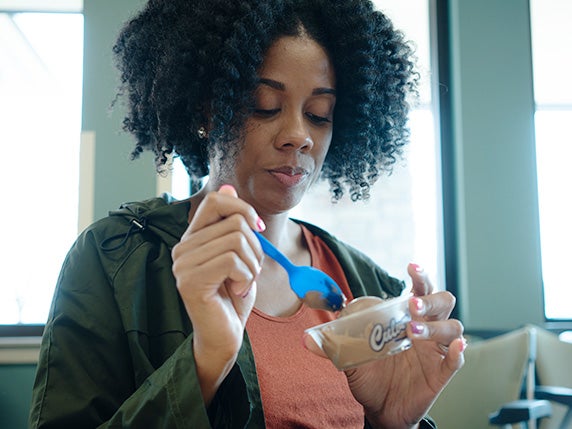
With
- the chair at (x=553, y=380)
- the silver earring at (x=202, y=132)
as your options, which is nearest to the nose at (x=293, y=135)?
the silver earring at (x=202, y=132)

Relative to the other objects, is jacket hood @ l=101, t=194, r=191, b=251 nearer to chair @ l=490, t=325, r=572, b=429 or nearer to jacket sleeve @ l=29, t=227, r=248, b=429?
jacket sleeve @ l=29, t=227, r=248, b=429

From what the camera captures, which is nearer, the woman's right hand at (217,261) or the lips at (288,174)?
the woman's right hand at (217,261)

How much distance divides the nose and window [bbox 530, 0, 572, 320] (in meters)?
2.19

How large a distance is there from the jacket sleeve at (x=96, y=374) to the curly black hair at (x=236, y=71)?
368mm

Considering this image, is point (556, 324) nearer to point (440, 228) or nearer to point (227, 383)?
point (440, 228)

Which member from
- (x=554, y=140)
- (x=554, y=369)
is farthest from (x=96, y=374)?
(x=554, y=140)

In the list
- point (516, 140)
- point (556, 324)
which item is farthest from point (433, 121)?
point (556, 324)

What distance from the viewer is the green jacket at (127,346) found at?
2.74 ft

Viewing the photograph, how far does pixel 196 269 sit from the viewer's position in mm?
733

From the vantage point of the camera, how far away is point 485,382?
2395mm

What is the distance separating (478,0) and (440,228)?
112cm

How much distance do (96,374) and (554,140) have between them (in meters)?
2.69

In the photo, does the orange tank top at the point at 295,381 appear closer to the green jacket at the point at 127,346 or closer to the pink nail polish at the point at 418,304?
the green jacket at the point at 127,346

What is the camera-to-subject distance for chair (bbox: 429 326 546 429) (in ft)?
7.57
